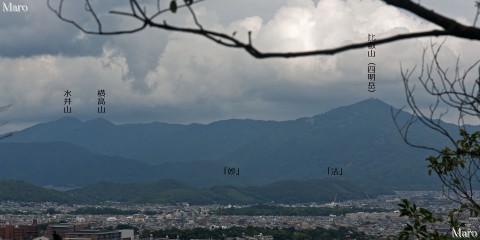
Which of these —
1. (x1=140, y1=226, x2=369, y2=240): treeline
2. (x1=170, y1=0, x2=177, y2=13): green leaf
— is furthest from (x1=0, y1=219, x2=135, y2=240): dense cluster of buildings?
(x1=170, y1=0, x2=177, y2=13): green leaf

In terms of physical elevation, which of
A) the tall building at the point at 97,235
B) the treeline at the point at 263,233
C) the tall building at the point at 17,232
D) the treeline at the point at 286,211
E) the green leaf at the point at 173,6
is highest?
the green leaf at the point at 173,6

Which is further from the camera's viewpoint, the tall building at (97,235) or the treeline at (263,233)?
the treeline at (263,233)

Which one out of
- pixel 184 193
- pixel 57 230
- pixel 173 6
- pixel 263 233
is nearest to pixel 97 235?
pixel 57 230

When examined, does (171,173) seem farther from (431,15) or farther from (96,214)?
(431,15)

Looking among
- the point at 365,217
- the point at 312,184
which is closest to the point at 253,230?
the point at 365,217

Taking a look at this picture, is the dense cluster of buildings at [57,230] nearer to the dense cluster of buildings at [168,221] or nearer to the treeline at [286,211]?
the dense cluster of buildings at [168,221]

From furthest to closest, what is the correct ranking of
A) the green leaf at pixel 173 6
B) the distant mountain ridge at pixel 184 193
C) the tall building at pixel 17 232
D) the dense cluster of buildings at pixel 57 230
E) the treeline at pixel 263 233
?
the distant mountain ridge at pixel 184 193 < the treeline at pixel 263 233 < the dense cluster of buildings at pixel 57 230 < the tall building at pixel 17 232 < the green leaf at pixel 173 6

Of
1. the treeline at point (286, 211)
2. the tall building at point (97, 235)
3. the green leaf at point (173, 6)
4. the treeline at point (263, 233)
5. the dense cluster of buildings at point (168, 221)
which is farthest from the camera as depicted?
the treeline at point (286, 211)

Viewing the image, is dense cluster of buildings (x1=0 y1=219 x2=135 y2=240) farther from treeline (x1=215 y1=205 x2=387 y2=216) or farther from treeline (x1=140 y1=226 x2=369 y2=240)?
treeline (x1=215 y1=205 x2=387 y2=216)

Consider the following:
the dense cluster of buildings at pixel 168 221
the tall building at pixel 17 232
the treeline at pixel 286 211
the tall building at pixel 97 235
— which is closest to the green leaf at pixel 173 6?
the dense cluster of buildings at pixel 168 221
